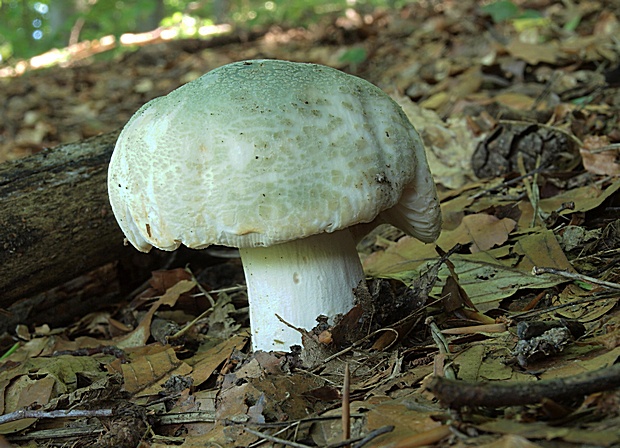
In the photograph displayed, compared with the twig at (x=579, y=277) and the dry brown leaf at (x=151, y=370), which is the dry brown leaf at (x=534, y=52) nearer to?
the twig at (x=579, y=277)

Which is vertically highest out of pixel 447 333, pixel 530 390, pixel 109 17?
pixel 109 17

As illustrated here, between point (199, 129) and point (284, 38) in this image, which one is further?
Answer: point (284, 38)

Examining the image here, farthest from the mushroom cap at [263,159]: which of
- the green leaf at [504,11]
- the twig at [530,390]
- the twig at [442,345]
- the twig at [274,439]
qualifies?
the green leaf at [504,11]

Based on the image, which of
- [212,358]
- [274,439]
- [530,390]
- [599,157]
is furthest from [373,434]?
[599,157]

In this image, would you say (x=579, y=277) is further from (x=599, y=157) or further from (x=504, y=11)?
(x=504, y=11)

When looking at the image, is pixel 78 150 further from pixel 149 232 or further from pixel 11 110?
pixel 11 110

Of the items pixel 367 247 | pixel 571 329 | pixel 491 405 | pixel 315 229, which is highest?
pixel 315 229

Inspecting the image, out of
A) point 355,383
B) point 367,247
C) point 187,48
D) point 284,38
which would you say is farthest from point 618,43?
point 187,48
